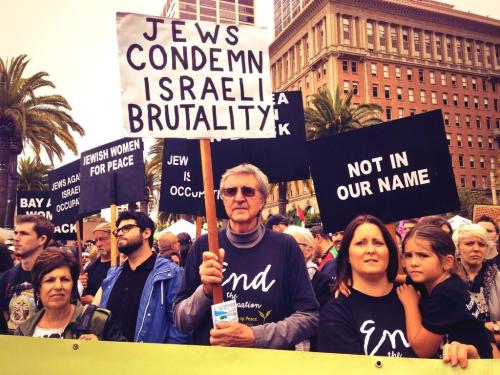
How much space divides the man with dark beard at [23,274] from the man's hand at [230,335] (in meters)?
1.72

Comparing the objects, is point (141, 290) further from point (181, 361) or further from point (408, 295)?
point (408, 295)

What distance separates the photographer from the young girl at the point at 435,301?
2.37 meters

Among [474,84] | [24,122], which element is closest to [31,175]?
[24,122]

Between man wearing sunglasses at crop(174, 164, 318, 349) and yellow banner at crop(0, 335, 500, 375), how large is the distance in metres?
0.65

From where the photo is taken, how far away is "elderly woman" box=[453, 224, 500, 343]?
3.86 meters

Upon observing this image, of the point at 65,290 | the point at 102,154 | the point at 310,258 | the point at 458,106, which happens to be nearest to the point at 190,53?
the point at 65,290

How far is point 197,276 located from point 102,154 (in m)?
3.98

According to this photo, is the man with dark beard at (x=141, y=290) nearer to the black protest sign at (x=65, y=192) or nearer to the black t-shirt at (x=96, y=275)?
the black t-shirt at (x=96, y=275)

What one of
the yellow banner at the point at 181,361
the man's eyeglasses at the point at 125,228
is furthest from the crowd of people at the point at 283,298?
the man's eyeglasses at the point at 125,228

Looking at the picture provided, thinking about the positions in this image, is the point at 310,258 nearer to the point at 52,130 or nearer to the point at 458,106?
the point at 52,130

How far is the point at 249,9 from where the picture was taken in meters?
144

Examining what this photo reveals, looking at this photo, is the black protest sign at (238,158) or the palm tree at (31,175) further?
the palm tree at (31,175)

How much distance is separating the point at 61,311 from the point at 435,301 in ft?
6.76

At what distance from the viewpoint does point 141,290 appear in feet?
13.1
